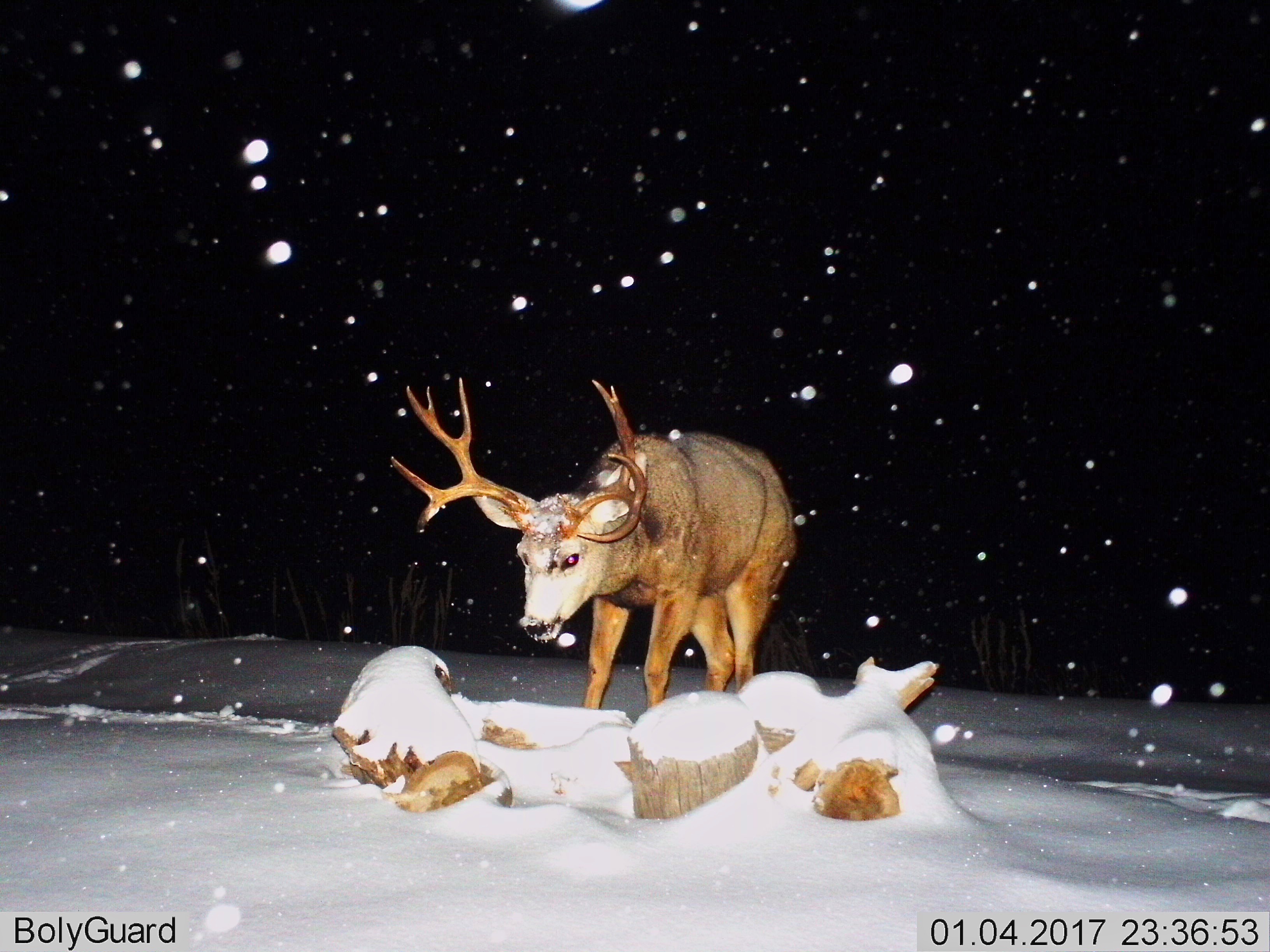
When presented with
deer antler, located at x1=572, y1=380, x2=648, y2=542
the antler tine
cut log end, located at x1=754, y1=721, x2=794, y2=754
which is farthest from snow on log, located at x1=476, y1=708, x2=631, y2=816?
the antler tine

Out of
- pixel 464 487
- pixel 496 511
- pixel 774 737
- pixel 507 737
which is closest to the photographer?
pixel 774 737

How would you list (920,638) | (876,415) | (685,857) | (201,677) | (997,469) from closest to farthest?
(685,857), (201,677), (920,638), (997,469), (876,415)

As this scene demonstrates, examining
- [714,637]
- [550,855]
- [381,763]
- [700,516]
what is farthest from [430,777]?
[714,637]

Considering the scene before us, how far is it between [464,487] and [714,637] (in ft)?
4.93

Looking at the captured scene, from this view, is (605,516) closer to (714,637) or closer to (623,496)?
(623,496)

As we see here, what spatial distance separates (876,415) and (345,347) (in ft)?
24.4

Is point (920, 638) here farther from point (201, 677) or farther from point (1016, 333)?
point (201, 677)

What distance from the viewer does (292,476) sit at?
14.2 metres

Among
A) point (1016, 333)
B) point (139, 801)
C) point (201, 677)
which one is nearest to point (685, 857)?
point (139, 801)

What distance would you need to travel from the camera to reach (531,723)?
3.05 meters

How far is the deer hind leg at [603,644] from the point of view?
3783mm

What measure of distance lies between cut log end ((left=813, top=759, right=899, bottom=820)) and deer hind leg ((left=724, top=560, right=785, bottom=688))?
2115mm

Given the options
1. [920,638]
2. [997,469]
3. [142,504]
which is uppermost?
[997,469]

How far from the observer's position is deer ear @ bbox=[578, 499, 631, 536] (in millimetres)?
3619
